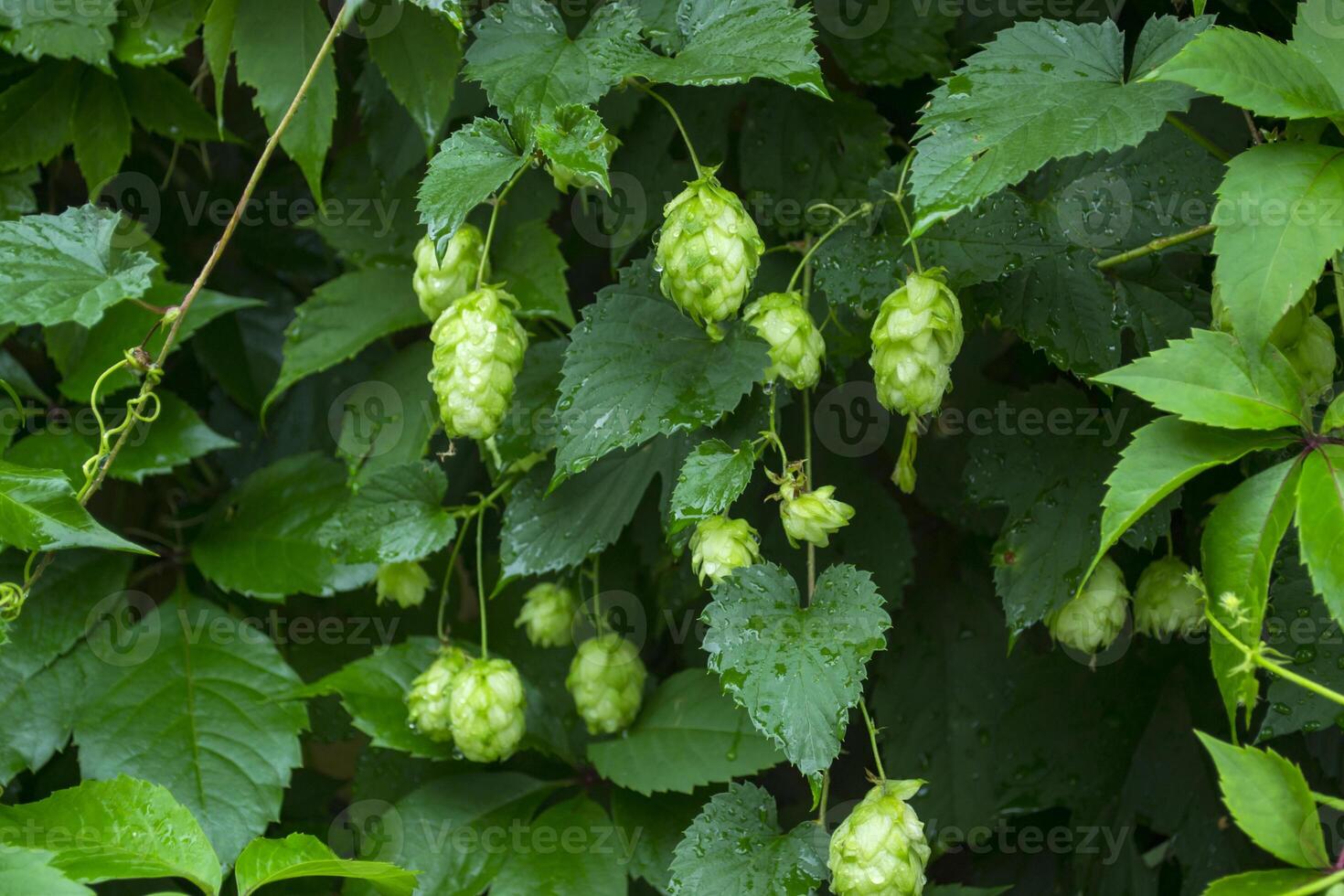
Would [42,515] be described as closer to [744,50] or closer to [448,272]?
[448,272]

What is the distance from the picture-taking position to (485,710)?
39.2 inches

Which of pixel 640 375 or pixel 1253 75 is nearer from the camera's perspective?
pixel 1253 75

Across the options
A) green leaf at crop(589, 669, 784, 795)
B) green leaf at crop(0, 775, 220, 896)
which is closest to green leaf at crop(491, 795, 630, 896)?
green leaf at crop(589, 669, 784, 795)

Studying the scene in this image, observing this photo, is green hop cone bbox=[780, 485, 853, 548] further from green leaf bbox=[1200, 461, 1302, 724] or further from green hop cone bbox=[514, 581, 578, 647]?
green hop cone bbox=[514, 581, 578, 647]

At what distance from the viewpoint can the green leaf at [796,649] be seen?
767 mm

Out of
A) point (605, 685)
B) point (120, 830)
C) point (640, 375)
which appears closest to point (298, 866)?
point (120, 830)

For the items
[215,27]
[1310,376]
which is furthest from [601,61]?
[1310,376]

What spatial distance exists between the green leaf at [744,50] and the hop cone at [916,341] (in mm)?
164

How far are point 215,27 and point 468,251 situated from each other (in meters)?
0.38

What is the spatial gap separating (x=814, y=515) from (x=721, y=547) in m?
0.08

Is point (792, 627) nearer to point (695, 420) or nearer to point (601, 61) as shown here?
point (695, 420)

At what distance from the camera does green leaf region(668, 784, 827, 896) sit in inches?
33.6

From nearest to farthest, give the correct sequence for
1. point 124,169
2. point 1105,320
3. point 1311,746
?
point 1105,320, point 1311,746, point 124,169

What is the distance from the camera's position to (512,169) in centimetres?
83
